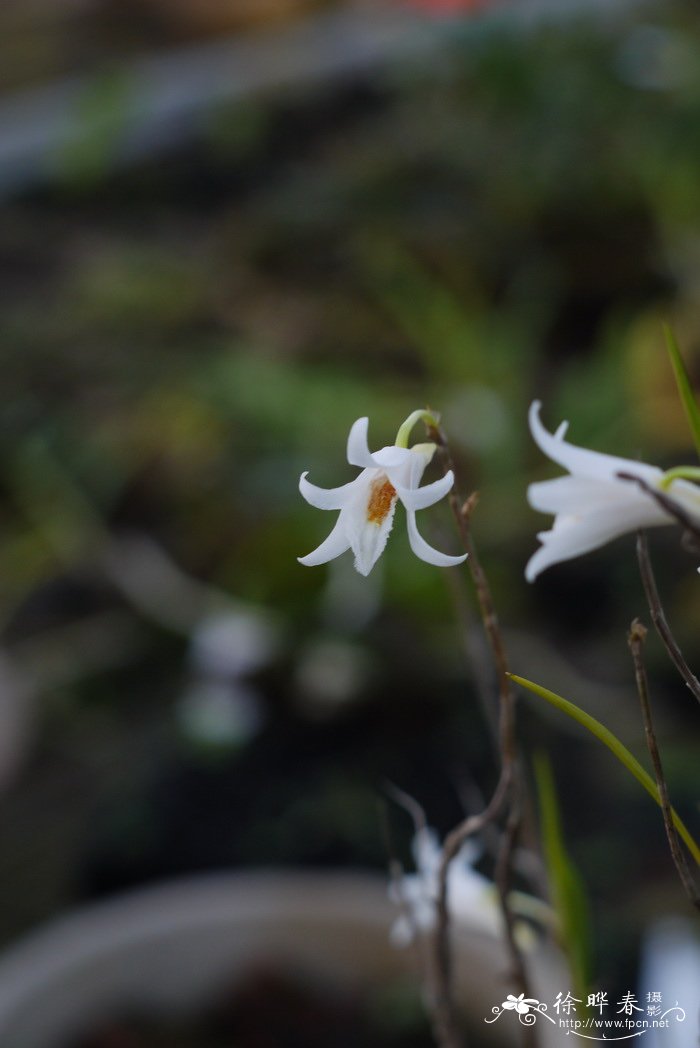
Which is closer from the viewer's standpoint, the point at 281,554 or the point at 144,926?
the point at 144,926

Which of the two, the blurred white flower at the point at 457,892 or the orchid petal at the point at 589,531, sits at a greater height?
the orchid petal at the point at 589,531

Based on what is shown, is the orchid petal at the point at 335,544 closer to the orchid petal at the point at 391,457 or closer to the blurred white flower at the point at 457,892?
the orchid petal at the point at 391,457

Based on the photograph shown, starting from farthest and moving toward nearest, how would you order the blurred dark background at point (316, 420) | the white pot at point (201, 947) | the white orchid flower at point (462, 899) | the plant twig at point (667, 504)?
the blurred dark background at point (316, 420), the white pot at point (201, 947), the white orchid flower at point (462, 899), the plant twig at point (667, 504)

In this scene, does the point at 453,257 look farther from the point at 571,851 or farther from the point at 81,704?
the point at 571,851

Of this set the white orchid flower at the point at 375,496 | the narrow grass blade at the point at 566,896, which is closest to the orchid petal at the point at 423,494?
the white orchid flower at the point at 375,496

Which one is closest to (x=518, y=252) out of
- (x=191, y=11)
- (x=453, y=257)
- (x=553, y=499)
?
(x=453, y=257)

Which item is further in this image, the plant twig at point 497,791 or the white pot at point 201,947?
the white pot at point 201,947

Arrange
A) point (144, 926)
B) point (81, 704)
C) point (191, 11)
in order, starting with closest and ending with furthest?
point (144, 926)
point (81, 704)
point (191, 11)
